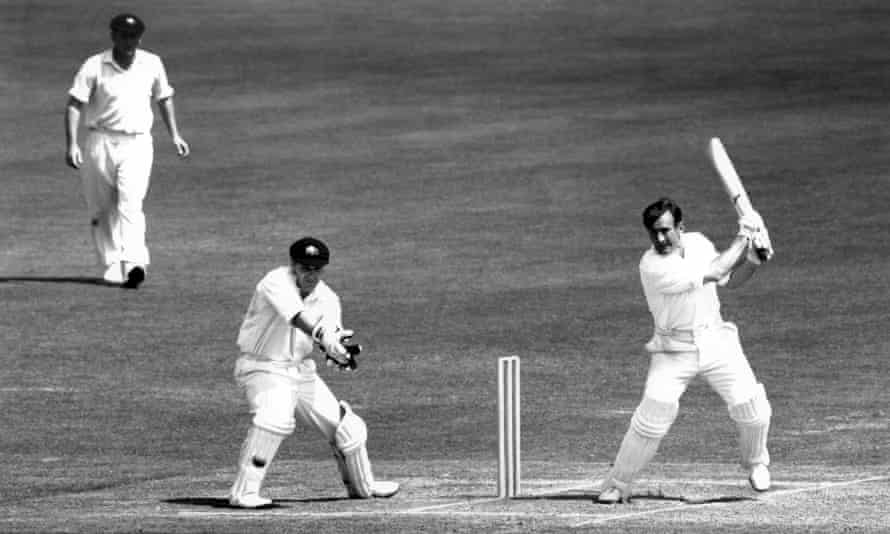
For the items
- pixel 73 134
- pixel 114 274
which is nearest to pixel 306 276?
pixel 73 134

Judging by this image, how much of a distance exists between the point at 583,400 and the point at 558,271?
18.9 ft

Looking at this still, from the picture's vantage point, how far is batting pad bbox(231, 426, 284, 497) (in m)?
14.7

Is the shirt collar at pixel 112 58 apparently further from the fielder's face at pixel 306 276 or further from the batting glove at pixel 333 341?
the batting glove at pixel 333 341

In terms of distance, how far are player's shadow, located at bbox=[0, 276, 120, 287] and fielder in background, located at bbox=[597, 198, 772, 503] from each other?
10.8 m

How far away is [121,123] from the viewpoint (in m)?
23.5

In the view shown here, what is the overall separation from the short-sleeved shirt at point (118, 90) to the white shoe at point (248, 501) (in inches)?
364

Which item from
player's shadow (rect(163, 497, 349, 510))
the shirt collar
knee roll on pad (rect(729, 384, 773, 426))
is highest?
the shirt collar

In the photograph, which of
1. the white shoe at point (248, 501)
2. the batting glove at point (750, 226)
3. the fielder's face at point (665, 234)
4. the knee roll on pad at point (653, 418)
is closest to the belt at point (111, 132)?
the white shoe at point (248, 501)

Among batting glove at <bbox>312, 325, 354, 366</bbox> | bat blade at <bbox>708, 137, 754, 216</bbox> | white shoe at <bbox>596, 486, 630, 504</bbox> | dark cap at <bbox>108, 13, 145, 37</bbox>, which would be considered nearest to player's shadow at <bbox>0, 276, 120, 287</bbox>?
dark cap at <bbox>108, 13, 145, 37</bbox>

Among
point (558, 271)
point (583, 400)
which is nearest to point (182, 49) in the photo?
point (558, 271)

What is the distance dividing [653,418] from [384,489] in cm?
183

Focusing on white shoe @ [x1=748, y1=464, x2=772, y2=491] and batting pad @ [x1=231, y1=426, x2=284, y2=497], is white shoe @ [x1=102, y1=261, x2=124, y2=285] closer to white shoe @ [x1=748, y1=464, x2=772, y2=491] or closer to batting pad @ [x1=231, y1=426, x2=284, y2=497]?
batting pad @ [x1=231, y1=426, x2=284, y2=497]

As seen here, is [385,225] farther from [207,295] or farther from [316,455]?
[316,455]

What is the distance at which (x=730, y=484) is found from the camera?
15.9 m
